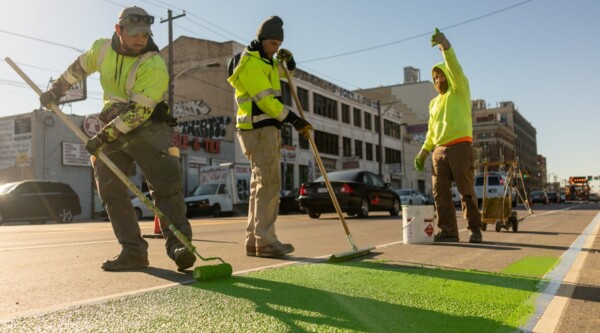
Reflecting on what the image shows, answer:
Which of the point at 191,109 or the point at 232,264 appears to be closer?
the point at 232,264

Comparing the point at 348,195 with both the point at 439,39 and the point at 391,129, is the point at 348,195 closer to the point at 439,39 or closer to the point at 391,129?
the point at 439,39

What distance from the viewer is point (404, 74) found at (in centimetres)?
8531

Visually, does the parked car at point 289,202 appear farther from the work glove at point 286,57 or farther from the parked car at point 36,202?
the work glove at point 286,57

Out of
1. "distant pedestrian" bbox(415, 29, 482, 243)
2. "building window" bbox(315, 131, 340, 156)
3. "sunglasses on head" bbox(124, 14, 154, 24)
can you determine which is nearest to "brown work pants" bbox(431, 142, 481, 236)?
"distant pedestrian" bbox(415, 29, 482, 243)

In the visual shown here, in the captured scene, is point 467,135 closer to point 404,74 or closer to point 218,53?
point 218,53

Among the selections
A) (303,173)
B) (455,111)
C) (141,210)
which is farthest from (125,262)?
(303,173)

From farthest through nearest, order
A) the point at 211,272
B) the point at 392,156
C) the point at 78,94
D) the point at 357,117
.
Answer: the point at 392,156
the point at 357,117
the point at 78,94
the point at 211,272

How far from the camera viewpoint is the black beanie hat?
5101 mm

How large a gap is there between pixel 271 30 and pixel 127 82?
5.03 ft

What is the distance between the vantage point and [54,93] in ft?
14.5

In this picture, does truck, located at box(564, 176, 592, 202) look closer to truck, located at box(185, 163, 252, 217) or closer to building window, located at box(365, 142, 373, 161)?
building window, located at box(365, 142, 373, 161)

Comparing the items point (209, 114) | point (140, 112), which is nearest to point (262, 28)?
point (140, 112)

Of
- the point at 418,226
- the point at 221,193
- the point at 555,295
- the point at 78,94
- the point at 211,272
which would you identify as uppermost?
the point at 78,94

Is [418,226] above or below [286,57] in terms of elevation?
below
